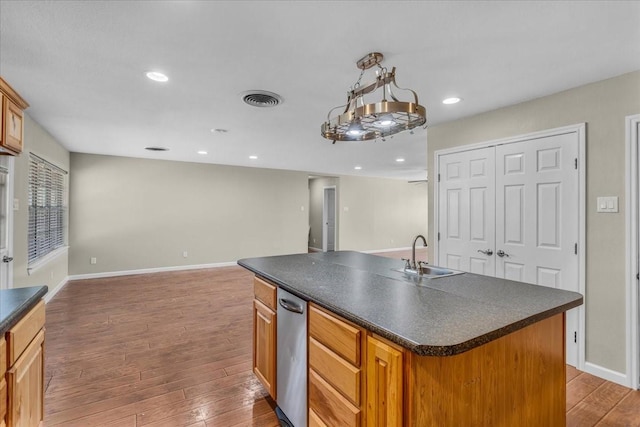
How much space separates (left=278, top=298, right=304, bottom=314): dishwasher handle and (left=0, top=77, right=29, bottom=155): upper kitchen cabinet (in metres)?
1.80

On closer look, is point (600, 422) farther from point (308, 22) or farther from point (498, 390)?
point (308, 22)

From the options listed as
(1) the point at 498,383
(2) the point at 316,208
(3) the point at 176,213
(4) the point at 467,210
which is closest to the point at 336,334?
(1) the point at 498,383

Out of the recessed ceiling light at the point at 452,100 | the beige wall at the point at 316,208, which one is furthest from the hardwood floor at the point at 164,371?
the beige wall at the point at 316,208

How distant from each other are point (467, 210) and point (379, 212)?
6.17 metres

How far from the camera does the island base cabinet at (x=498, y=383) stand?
1.06 meters

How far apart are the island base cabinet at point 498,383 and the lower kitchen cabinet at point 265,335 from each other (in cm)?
113

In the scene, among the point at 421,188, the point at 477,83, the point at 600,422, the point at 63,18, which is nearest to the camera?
the point at 63,18

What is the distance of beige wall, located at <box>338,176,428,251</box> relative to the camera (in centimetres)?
896

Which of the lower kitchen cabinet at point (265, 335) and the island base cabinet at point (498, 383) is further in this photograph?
the lower kitchen cabinet at point (265, 335)

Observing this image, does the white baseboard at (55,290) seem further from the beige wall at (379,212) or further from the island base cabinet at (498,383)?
the beige wall at (379,212)

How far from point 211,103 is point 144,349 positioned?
2.43 metres

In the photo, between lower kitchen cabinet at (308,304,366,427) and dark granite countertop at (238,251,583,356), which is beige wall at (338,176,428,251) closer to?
dark granite countertop at (238,251,583,356)

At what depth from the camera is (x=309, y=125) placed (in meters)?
3.74

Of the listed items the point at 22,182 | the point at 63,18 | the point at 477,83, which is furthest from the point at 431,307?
the point at 22,182
